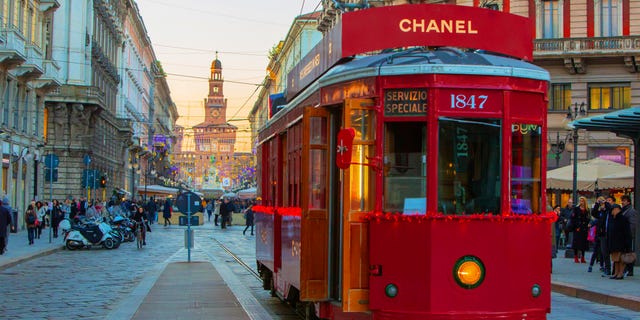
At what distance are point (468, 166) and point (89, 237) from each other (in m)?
22.7

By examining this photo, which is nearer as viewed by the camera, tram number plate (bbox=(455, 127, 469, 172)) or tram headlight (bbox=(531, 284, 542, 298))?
tram number plate (bbox=(455, 127, 469, 172))

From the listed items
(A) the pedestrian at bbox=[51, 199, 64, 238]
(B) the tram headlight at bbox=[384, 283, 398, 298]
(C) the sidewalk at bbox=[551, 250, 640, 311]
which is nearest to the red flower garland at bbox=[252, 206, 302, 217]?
(B) the tram headlight at bbox=[384, 283, 398, 298]

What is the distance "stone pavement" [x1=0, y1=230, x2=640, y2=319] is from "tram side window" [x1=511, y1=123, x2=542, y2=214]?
453 cm

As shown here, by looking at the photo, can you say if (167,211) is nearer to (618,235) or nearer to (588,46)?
(588,46)

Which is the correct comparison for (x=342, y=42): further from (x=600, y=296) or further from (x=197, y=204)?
(x=197, y=204)

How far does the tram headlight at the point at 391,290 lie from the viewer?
309 inches

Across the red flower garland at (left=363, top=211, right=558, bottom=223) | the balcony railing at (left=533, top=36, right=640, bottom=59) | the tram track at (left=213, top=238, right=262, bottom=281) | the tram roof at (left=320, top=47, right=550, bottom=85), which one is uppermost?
the balcony railing at (left=533, top=36, right=640, bottom=59)

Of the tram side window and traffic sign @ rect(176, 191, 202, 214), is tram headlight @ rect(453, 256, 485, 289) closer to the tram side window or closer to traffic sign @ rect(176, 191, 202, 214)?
the tram side window

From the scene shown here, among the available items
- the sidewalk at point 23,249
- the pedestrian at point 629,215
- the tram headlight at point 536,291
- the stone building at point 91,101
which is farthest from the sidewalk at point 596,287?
the stone building at point 91,101

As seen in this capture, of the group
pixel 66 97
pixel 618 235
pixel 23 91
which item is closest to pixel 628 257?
pixel 618 235

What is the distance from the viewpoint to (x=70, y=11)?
168 ft

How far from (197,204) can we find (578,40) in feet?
70.0

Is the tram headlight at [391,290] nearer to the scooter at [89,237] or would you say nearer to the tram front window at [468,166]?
the tram front window at [468,166]

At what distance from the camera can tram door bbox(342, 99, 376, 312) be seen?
809 centimetres
